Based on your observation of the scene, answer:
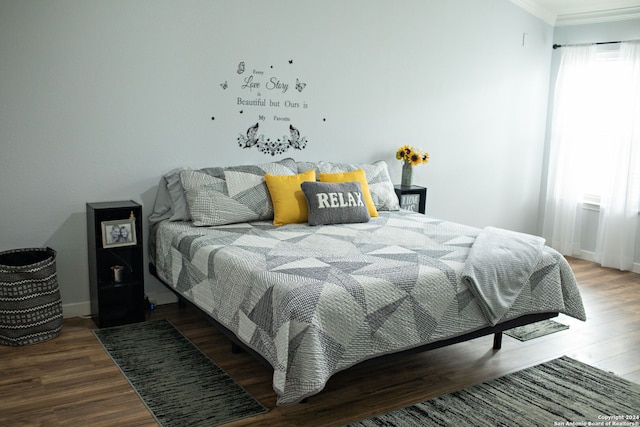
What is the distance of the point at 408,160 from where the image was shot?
4.91m

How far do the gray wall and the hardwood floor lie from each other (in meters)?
0.67

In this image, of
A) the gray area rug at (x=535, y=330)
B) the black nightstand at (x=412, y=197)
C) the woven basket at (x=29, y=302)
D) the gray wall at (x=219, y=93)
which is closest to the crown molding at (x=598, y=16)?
the gray wall at (x=219, y=93)

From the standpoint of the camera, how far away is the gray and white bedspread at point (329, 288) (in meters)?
2.47

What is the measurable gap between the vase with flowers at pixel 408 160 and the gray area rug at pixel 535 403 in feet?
6.97

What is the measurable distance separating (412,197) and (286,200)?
1391mm

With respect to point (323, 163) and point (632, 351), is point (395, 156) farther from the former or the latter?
point (632, 351)

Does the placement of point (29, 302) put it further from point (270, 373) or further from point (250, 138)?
point (250, 138)

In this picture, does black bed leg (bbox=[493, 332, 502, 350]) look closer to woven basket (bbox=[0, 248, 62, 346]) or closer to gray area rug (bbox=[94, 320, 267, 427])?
gray area rug (bbox=[94, 320, 267, 427])

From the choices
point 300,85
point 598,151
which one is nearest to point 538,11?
point 598,151

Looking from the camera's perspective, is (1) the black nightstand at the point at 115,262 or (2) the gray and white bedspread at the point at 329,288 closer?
(2) the gray and white bedspread at the point at 329,288

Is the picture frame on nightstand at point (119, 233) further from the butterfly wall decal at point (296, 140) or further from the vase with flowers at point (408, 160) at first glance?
the vase with flowers at point (408, 160)

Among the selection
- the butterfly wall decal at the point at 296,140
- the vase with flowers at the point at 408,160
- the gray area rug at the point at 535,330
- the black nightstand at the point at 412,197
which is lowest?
the gray area rug at the point at 535,330

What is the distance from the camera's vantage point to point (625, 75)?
5.22m

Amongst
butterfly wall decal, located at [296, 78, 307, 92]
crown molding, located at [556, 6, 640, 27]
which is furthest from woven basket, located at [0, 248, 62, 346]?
crown molding, located at [556, 6, 640, 27]
